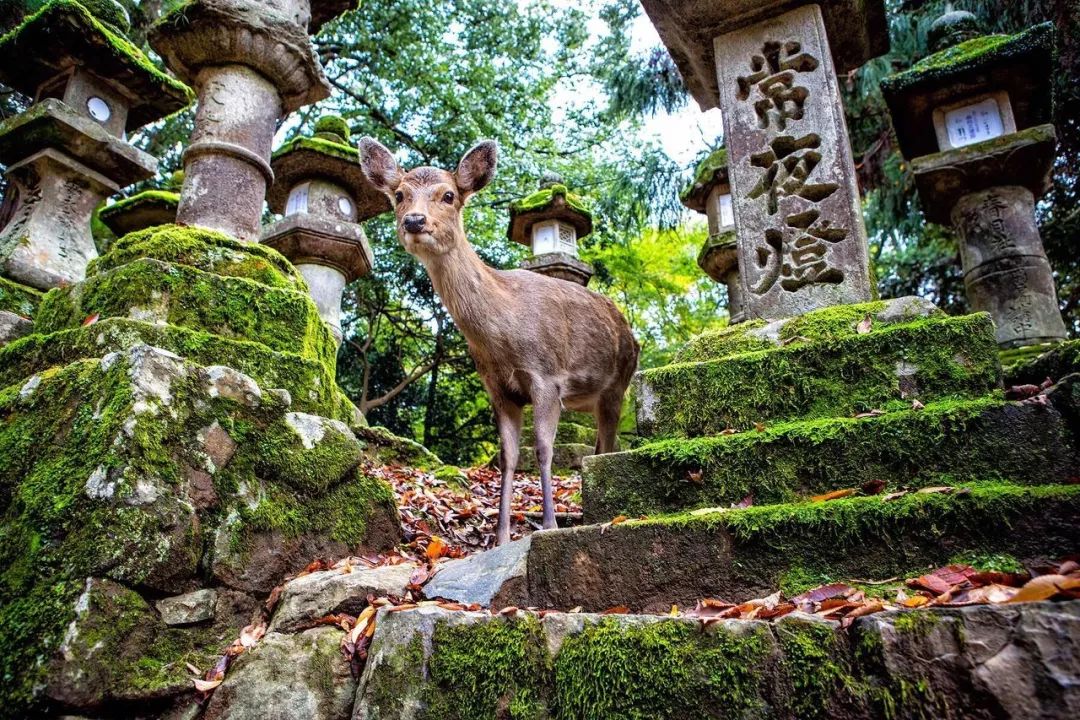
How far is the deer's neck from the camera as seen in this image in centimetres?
368

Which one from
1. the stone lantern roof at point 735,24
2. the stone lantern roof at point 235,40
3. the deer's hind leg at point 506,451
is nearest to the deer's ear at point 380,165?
the deer's hind leg at point 506,451

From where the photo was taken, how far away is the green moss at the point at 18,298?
16.1ft

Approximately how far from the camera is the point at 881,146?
454 inches

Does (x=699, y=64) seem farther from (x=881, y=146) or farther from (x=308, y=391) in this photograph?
(x=881, y=146)

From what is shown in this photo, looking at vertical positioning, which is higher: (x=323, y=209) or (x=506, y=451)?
(x=323, y=209)

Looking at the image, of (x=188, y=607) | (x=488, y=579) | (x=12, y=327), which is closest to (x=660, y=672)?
(x=488, y=579)

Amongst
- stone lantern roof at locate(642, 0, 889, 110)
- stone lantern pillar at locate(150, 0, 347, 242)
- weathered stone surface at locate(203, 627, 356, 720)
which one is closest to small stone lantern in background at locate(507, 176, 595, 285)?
stone lantern pillar at locate(150, 0, 347, 242)

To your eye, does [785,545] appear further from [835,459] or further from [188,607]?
Answer: [188,607]

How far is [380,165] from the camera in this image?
12.9ft

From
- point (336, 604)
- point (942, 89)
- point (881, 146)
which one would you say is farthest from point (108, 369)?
point (881, 146)

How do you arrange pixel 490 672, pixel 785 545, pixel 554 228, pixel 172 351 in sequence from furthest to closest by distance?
1. pixel 554 228
2. pixel 172 351
3. pixel 785 545
4. pixel 490 672

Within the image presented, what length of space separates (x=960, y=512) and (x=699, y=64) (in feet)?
10.6

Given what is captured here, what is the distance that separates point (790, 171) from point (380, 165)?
87.4 inches

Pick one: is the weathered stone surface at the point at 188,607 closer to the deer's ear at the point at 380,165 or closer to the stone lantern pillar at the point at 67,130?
the deer's ear at the point at 380,165
